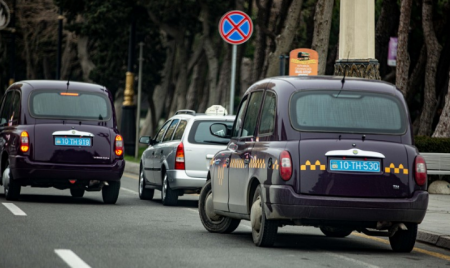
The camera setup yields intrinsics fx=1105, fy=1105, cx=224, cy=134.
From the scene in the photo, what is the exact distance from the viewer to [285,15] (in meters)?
37.5

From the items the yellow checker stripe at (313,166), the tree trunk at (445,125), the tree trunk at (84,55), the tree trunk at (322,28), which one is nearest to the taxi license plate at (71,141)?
the yellow checker stripe at (313,166)

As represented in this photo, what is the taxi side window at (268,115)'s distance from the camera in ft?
38.2

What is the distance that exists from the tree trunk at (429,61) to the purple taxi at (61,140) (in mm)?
14986

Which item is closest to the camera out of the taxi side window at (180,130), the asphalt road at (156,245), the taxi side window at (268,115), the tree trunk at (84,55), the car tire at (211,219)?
the asphalt road at (156,245)

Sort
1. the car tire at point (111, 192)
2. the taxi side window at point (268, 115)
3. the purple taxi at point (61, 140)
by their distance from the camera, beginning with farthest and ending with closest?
the car tire at point (111, 192)
the purple taxi at point (61, 140)
the taxi side window at point (268, 115)

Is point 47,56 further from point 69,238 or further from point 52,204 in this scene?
point 69,238

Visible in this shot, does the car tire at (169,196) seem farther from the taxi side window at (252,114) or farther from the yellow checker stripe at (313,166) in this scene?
the yellow checker stripe at (313,166)

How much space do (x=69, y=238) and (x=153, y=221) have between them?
2998 millimetres

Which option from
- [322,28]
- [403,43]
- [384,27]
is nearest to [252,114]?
[322,28]

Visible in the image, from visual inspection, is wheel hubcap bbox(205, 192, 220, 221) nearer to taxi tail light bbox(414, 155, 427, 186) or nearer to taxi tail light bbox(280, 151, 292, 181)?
taxi tail light bbox(280, 151, 292, 181)

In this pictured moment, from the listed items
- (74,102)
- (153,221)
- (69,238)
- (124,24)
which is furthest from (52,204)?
(124,24)

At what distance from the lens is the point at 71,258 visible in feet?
32.4

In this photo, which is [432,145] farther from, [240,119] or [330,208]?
[330,208]

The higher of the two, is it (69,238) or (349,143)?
(349,143)
